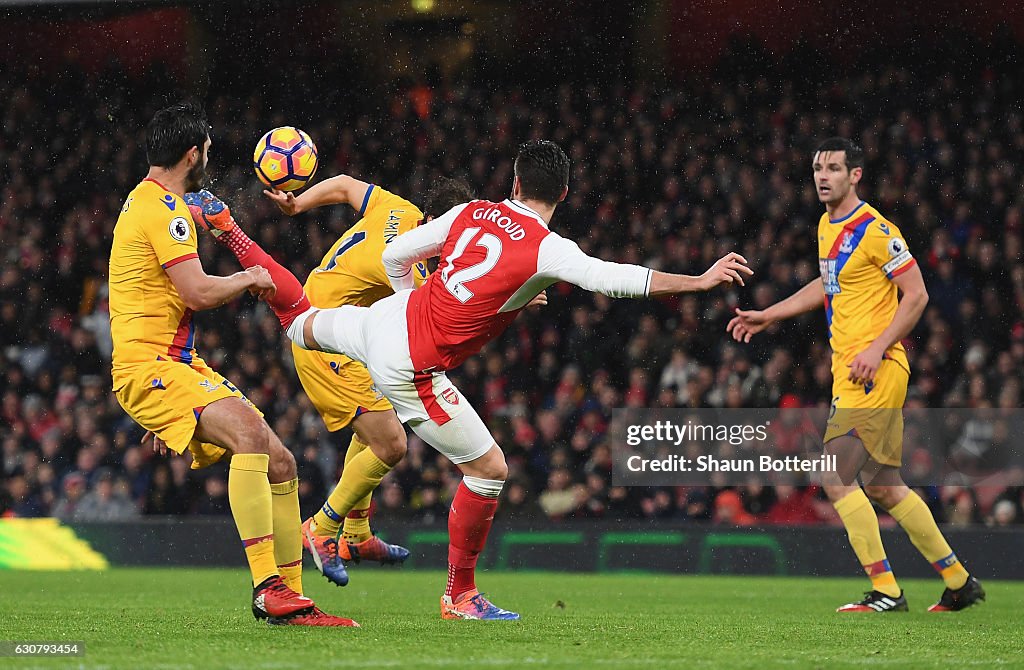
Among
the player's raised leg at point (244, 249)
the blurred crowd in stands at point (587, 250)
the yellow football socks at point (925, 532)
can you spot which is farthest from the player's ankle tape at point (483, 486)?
the blurred crowd in stands at point (587, 250)

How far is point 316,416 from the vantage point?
13.5 m

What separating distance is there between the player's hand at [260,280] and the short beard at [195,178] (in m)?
0.44

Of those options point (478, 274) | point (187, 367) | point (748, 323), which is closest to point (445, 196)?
point (478, 274)

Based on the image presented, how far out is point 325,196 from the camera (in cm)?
730

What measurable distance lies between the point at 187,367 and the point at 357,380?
5.96 feet

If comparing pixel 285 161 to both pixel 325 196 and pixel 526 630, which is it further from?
pixel 526 630

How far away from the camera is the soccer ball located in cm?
Result: 702

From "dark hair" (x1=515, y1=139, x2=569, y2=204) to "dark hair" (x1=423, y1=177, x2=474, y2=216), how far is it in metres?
1.26

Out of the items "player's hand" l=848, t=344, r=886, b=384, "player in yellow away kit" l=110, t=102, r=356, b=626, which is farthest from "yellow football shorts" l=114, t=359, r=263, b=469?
"player's hand" l=848, t=344, r=886, b=384

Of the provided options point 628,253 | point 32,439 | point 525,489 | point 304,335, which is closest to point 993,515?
point 525,489

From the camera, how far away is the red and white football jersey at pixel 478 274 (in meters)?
5.64

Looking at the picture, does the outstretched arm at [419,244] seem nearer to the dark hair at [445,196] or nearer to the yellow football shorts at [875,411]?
the dark hair at [445,196]

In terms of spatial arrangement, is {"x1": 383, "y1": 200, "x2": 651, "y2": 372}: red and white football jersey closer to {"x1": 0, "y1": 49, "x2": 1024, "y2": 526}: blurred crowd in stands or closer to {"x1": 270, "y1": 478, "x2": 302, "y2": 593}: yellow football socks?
{"x1": 270, "y1": 478, "x2": 302, "y2": 593}: yellow football socks

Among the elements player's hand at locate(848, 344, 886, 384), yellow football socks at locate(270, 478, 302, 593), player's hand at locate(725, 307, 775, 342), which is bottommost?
yellow football socks at locate(270, 478, 302, 593)
